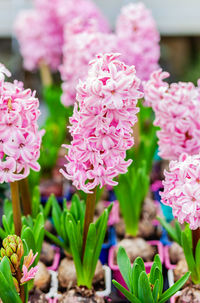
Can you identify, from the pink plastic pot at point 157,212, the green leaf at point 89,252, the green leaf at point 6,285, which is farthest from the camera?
the pink plastic pot at point 157,212

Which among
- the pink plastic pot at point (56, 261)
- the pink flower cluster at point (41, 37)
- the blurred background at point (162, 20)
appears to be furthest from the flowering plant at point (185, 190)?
the blurred background at point (162, 20)

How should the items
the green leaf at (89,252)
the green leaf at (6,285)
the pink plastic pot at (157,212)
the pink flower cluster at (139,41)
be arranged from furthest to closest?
the pink flower cluster at (139,41), the pink plastic pot at (157,212), the green leaf at (89,252), the green leaf at (6,285)

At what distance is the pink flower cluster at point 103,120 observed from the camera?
96 centimetres

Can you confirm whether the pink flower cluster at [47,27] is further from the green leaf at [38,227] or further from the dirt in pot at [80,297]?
the dirt in pot at [80,297]

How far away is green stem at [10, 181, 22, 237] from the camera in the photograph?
3.83 ft

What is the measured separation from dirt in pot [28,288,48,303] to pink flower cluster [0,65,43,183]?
0.38 m

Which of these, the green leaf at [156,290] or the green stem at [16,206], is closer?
the green leaf at [156,290]

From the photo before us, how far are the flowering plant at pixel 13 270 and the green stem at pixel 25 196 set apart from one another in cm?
38

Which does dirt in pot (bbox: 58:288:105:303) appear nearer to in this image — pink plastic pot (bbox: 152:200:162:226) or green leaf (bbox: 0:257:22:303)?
green leaf (bbox: 0:257:22:303)

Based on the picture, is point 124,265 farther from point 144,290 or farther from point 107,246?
point 107,246

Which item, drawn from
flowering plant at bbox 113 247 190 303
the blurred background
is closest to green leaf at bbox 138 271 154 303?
flowering plant at bbox 113 247 190 303

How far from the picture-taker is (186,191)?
1.00m

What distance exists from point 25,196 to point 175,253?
528 millimetres

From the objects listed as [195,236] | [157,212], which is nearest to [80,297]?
[195,236]
